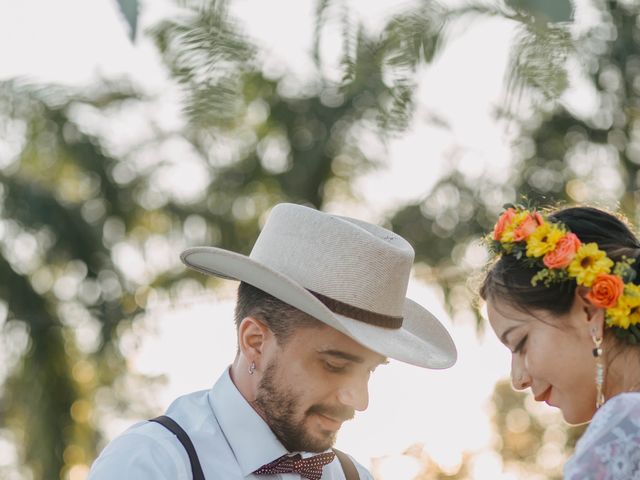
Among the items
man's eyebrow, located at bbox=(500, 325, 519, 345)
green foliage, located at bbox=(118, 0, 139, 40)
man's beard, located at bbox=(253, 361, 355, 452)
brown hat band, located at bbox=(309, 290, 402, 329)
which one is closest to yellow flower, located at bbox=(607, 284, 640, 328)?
man's eyebrow, located at bbox=(500, 325, 519, 345)

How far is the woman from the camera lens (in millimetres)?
2619

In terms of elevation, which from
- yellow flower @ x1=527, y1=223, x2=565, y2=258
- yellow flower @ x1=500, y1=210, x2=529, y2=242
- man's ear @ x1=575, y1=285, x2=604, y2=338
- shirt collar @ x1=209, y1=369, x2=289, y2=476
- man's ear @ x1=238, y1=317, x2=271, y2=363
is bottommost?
shirt collar @ x1=209, y1=369, x2=289, y2=476

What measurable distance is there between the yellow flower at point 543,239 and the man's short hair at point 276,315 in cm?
57

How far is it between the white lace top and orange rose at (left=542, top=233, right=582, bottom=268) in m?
0.57

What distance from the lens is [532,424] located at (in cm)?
2052

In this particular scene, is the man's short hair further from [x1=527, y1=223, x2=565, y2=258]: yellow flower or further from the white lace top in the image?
the white lace top

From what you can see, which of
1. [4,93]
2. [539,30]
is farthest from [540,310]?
[539,30]

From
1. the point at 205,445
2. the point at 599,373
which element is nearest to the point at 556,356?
the point at 599,373

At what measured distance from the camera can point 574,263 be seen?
9.05ft

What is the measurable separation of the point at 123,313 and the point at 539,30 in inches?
166

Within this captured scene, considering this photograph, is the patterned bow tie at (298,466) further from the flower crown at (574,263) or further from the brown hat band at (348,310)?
the flower crown at (574,263)

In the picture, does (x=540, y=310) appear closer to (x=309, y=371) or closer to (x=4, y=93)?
(x=309, y=371)

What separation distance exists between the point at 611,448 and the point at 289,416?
36.6 inches

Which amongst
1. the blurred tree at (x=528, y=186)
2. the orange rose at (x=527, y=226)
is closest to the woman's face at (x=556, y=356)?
the orange rose at (x=527, y=226)
